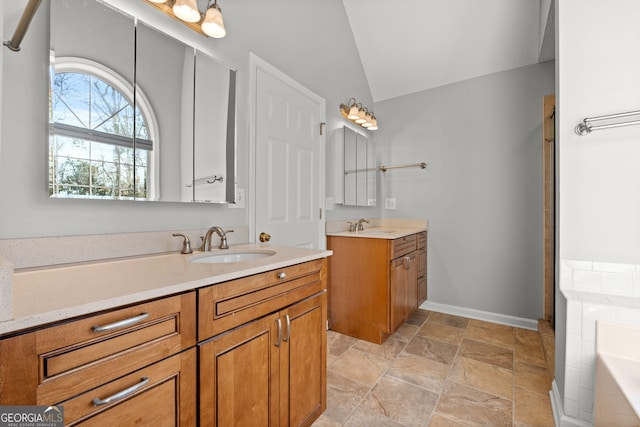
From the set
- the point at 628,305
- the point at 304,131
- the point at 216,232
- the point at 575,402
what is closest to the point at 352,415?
the point at 575,402

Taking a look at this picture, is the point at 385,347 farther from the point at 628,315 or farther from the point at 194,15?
the point at 194,15

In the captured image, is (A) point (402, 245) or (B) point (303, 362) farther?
(A) point (402, 245)

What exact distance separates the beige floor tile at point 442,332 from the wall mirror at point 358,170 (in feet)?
4.28

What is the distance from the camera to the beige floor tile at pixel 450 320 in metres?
2.62

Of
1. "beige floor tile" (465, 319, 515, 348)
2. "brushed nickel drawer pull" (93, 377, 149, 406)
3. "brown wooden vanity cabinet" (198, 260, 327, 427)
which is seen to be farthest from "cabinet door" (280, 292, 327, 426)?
"beige floor tile" (465, 319, 515, 348)

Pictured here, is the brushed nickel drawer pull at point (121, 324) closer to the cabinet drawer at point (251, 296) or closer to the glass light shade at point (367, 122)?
the cabinet drawer at point (251, 296)

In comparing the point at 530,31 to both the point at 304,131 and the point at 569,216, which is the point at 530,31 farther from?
the point at 304,131

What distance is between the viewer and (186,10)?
1.27 metres

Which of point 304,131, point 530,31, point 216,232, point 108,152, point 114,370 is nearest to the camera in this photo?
point 114,370

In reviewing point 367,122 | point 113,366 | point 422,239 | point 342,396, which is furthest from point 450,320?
point 113,366

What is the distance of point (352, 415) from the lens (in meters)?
1.47

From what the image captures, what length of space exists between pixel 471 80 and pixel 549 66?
1.99 feet

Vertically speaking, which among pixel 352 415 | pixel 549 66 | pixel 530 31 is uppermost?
pixel 530 31

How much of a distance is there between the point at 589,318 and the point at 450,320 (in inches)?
60.5
